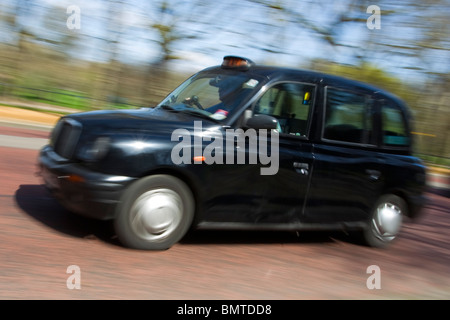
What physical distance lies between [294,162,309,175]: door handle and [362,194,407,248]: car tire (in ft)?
4.22

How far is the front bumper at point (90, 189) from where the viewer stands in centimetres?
431

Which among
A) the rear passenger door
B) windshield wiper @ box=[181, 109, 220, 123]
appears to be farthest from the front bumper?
the rear passenger door

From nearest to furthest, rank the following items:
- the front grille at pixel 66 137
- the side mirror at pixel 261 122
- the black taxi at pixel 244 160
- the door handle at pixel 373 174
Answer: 1. the black taxi at pixel 244 160
2. the front grille at pixel 66 137
3. the side mirror at pixel 261 122
4. the door handle at pixel 373 174

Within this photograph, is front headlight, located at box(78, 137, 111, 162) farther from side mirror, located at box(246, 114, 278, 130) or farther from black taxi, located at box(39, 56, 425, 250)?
side mirror, located at box(246, 114, 278, 130)

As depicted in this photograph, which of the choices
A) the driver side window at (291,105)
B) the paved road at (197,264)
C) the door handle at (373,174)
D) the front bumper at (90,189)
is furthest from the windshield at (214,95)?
the door handle at (373,174)

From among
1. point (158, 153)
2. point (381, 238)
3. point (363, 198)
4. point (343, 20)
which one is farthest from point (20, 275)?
point (343, 20)

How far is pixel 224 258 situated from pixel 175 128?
1.41m

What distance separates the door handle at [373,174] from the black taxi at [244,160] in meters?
0.02

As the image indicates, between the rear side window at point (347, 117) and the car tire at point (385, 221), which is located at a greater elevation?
the rear side window at point (347, 117)

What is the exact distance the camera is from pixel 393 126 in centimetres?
613

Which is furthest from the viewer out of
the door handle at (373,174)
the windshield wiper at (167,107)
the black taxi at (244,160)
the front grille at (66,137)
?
the door handle at (373,174)

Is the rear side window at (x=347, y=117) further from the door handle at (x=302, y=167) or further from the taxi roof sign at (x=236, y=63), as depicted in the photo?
the taxi roof sign at (x=236, y=63)

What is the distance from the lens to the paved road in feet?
12.7

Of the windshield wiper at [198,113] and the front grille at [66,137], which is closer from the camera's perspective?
the front grille at [66,137]
